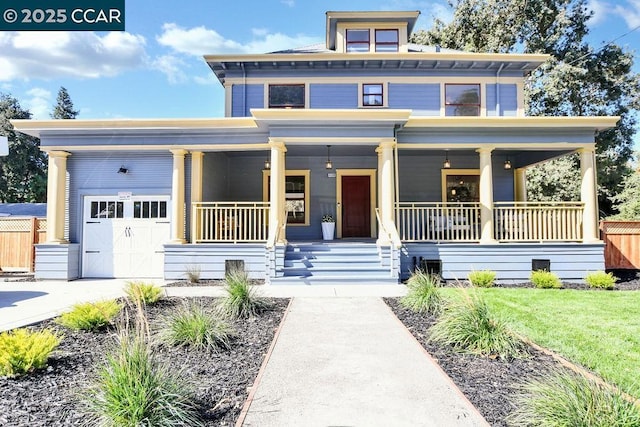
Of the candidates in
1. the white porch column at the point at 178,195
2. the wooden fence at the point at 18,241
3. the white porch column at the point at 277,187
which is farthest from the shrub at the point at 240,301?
the wooden fence at the point at 18,241

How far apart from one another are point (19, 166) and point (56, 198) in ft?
89.9

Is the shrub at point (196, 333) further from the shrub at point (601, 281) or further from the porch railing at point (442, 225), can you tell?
the shrub at point (601, 281)

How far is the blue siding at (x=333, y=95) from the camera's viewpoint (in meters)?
12.9

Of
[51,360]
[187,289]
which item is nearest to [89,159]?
[187,289]

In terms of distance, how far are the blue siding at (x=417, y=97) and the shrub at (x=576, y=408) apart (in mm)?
11293

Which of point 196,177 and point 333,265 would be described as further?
point 196,177

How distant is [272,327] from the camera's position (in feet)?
17.5

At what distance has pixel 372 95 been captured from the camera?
13.0 m

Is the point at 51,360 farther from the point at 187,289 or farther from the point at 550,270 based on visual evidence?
the point at 550,270

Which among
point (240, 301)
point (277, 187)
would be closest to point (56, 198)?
point (277, 187)

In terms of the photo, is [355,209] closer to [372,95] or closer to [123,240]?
[372,95]

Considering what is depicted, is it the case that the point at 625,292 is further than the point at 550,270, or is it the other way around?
the point at 550,270

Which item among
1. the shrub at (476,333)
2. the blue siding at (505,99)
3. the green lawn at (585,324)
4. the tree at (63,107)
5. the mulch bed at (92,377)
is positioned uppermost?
Result: the tree at (63,107)

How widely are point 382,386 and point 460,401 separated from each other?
671 millimetres
